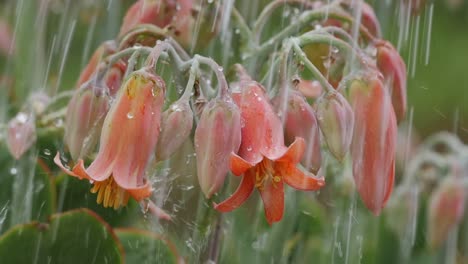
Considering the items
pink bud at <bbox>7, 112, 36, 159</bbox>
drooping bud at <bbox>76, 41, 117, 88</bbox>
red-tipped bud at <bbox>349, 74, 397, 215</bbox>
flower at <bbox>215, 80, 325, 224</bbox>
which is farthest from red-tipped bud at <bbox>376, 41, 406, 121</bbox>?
pink bud at <bbox>7, 112, 36, 159</bbox>

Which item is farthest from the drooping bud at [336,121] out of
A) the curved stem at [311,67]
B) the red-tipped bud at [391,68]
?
the red-tipped bud at [391,68]

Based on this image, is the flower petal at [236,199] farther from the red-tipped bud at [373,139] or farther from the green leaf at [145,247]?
the green leaf at [145,247]

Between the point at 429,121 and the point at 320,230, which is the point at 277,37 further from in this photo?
the point at 429,121

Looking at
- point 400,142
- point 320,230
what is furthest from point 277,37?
point 400,142

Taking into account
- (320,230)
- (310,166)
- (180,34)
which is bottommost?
(320,230)

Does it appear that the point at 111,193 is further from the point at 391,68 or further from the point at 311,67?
the point at 391,68

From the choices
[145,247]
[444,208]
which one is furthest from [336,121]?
[444,208]
